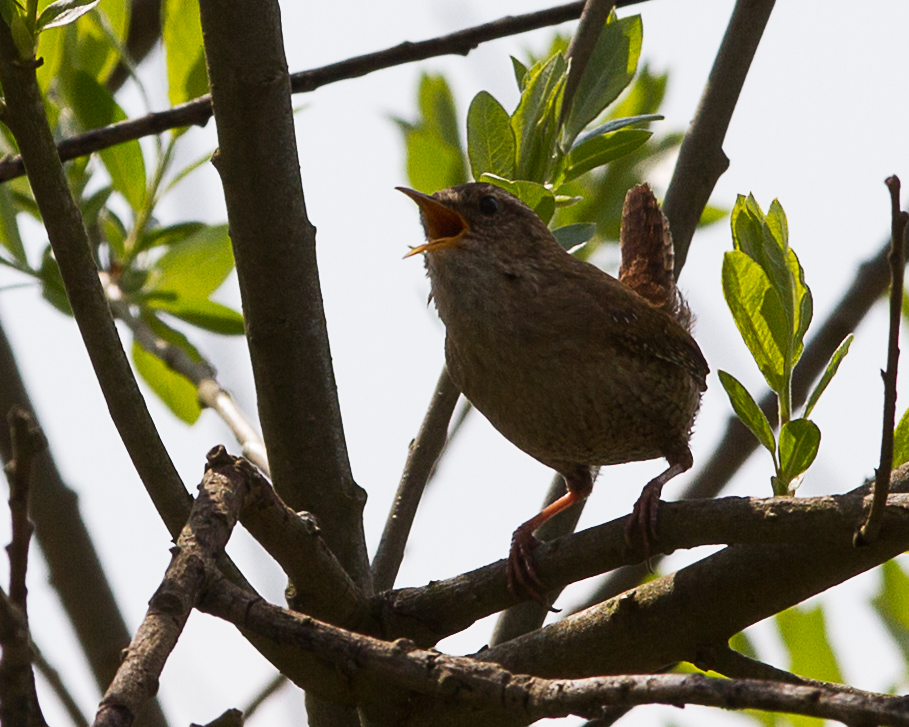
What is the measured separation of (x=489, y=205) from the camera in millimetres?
3104

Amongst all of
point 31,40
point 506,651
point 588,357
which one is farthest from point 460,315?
point 31,40

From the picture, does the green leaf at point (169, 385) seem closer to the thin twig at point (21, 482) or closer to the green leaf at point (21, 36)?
the green leaf at point (21, 36)

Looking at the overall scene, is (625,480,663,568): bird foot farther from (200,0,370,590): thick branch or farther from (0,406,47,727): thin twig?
(0,406,47,727): thin twig

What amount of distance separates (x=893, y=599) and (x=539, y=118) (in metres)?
1.55

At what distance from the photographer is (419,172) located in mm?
3359

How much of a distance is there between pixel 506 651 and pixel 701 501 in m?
0.42

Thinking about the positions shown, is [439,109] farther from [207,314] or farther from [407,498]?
[407,498]

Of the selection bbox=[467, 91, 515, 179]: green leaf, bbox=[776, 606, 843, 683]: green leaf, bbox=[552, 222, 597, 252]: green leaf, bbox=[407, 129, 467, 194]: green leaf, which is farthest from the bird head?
bbox=[776, 606, 843, 683]: green leaf

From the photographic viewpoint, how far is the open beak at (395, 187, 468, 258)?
302 centimetres

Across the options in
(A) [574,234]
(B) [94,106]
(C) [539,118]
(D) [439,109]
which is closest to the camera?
(C) [539,118]

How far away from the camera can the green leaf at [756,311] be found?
6.67 feet

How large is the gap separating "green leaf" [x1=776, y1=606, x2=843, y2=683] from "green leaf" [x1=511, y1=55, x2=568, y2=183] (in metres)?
1.19

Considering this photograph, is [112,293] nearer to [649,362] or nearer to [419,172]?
[419,172]

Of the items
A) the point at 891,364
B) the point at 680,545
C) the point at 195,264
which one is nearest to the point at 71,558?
the point at 195,264
